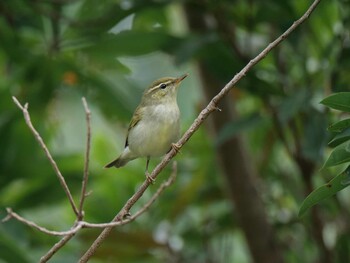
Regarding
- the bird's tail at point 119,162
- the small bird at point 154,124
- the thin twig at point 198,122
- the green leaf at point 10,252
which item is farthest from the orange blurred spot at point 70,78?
the thin twig at point 198,122

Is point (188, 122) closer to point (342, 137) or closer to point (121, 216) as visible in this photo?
point (121, 216)

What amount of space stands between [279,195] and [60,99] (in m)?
1.44

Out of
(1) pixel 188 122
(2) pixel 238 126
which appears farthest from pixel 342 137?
(1) pixel 188 122

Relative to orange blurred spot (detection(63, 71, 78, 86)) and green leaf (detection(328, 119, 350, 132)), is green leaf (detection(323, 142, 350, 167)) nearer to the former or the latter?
green leaf (detection(328, 119, 350, 132))

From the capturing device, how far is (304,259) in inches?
153

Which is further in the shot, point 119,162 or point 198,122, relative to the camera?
point 119,162

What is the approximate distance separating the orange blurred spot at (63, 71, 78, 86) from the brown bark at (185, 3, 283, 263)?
678 millimetres

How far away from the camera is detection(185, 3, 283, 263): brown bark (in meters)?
3.69

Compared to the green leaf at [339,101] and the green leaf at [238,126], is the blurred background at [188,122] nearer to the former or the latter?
the green leaf at [238,126]

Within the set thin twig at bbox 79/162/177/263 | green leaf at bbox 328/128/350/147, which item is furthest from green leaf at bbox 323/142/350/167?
thin twig at bbox 79/162/177/263

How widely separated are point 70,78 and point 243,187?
1.07 meters

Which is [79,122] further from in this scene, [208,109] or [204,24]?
[208,109]

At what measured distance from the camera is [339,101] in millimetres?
1868

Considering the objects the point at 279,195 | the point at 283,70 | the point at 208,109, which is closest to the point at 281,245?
the point at 279,195
